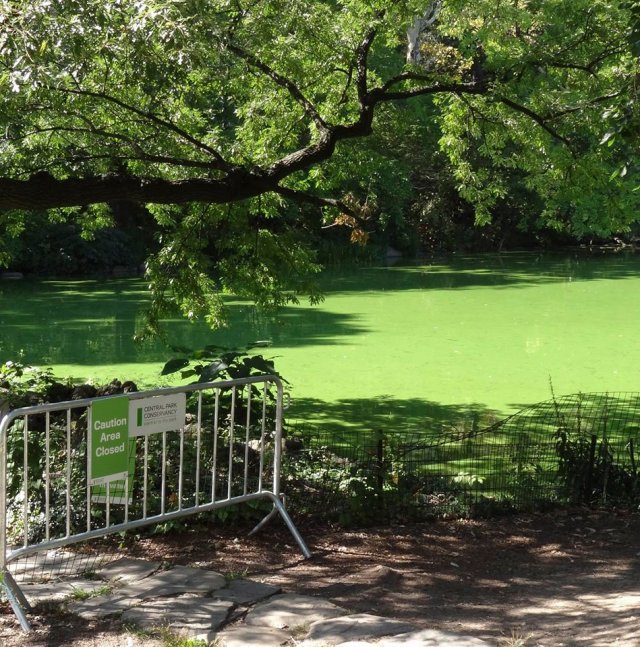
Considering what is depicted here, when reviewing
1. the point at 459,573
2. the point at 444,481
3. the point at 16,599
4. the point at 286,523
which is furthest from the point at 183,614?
the point at 444,481

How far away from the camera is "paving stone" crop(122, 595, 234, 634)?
12.9ft

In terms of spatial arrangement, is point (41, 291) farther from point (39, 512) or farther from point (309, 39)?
point (39, 512)

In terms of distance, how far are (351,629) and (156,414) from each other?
1.56m

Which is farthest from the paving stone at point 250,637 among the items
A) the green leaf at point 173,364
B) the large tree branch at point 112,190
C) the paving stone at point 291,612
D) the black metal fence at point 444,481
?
the large tree branch at point 112,190

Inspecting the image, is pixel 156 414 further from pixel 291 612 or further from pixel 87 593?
pixel 291 612

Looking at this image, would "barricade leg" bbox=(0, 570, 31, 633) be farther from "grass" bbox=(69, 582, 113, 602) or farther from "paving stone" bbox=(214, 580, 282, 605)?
"paving stone" bbox=(214, 580, 282, 605)

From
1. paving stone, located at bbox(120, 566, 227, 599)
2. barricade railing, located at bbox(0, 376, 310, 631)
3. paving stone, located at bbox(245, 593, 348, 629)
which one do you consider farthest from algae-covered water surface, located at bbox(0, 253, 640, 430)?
paving stone, located at bbox(245, 593, 348, 629)

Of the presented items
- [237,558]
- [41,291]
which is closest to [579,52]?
[237,558]

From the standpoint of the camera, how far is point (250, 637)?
3848 millimetres

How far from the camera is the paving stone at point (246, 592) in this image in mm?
4312

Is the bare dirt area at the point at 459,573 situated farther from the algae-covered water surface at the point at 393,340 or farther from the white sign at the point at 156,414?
the algae-covered water surface at the point at 393,340

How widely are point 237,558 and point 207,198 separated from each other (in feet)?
10.4

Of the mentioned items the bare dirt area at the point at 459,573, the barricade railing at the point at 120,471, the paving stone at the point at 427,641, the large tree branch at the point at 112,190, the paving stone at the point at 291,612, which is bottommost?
the bare dirt area at the point at 459,573

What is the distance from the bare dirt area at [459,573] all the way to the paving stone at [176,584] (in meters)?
0.17
